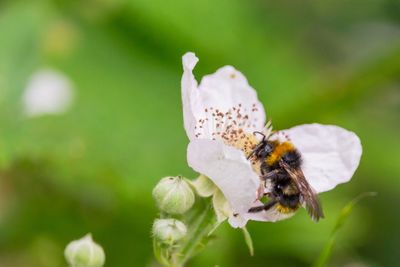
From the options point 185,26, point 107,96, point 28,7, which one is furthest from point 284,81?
point 28,7

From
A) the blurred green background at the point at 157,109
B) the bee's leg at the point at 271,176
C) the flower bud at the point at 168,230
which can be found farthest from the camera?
the blurred green background at the point at 157,109

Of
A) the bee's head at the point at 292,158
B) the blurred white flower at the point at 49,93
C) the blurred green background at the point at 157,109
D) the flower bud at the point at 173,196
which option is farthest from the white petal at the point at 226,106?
the blurred white flower at the point at 49,93

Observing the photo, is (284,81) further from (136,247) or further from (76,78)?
(136,247)

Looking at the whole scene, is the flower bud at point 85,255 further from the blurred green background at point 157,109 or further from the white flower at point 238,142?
the blurred green background at point 157,109

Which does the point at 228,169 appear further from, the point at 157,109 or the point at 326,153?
the point at 157,109

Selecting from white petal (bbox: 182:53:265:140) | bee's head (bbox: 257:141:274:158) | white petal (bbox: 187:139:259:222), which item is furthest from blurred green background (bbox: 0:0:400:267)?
white petal (bbox: 187:139:259:222)

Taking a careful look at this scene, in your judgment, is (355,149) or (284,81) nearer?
(355,149)

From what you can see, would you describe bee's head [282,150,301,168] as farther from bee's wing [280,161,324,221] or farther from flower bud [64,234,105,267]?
flower bud [64,234,105,267]
